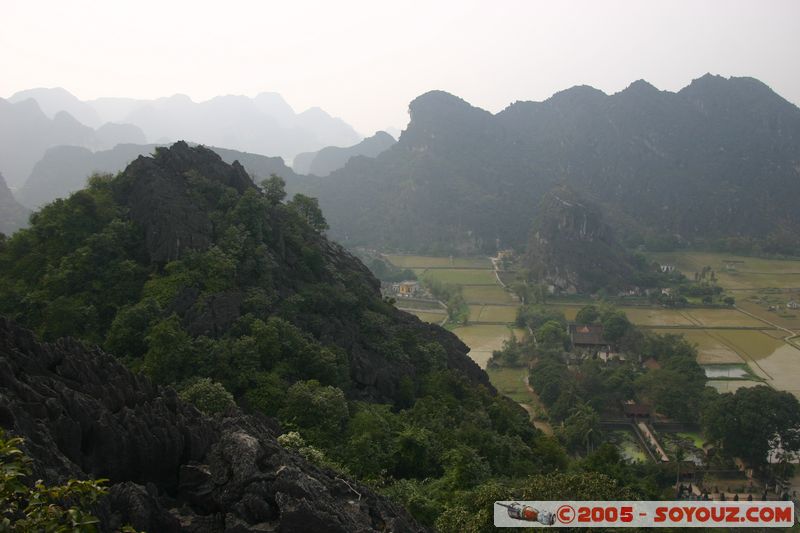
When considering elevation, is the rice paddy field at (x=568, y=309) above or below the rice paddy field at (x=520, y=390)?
above

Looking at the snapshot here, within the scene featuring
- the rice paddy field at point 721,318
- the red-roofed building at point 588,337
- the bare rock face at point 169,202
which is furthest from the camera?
the rice paddy field at point 721,318

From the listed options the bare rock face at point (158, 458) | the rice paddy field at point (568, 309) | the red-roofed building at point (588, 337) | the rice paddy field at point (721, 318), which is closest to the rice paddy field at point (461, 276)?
the rice paddy field at point (568, 309)

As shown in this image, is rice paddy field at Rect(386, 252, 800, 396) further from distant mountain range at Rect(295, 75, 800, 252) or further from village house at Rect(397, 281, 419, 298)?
distant mountain range at Rect(295, 75, 800, 252)

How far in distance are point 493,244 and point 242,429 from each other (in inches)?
3840

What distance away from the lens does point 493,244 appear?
106 meters

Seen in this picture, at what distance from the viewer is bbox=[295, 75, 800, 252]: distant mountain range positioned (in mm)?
114062

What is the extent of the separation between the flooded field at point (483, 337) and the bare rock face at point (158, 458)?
35757 mm

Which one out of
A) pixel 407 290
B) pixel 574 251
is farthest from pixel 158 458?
pixel 574 251

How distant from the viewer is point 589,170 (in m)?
142

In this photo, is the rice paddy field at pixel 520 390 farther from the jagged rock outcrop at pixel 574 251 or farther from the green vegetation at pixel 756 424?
the jagged rock outcrop at pixel 574 251

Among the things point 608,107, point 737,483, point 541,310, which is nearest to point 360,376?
point 737,483

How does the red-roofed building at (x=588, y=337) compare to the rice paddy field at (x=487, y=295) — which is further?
the rice paddy field at (x=487, y=295)

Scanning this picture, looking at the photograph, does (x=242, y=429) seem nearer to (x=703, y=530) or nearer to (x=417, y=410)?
(x=417, y=410)

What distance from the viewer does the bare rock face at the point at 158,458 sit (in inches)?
313
